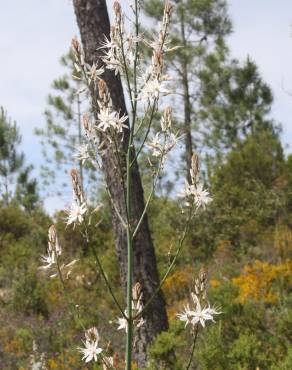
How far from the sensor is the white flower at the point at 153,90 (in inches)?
97.9

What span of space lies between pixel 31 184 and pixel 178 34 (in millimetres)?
8376

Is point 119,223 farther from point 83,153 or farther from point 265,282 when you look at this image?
point 265,282

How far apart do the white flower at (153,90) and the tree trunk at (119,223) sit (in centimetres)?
259

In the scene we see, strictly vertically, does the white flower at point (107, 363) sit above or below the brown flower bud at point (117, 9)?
below

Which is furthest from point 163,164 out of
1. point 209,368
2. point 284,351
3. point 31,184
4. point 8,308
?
point 31,184

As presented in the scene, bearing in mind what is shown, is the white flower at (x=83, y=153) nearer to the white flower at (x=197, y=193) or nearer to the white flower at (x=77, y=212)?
the white flower at (x=77, y=212)

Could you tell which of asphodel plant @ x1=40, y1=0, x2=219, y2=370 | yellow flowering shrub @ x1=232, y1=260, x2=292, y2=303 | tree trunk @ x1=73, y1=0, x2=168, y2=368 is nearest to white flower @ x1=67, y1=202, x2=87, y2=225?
asphodel plant @ x1=40, y1=0, x2=219, y2=370

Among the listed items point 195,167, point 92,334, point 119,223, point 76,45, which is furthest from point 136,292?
point 119,223

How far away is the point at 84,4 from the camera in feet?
17.7

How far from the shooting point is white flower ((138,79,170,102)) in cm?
249

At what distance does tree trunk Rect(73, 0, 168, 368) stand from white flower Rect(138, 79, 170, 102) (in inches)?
102

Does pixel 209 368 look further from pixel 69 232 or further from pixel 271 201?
pixel 69 232

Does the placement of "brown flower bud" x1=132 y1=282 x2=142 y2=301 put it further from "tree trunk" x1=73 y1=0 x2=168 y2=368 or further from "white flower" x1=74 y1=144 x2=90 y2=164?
"tree trunk" x1=73 y1=0 x2=168 y2=368

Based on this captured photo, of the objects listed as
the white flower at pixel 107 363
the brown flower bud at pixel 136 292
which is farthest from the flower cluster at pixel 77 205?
the white flower at pixel 107 363
